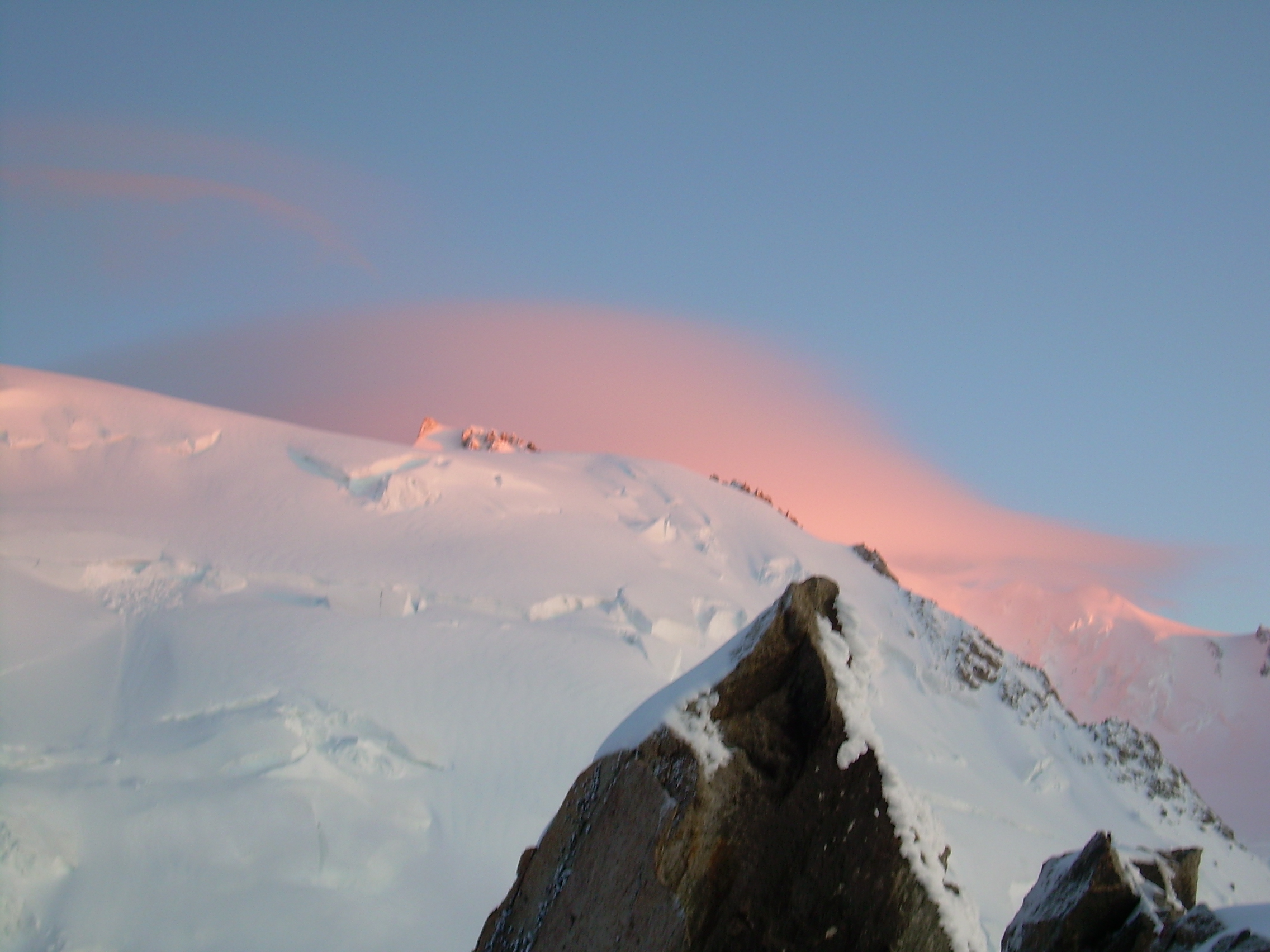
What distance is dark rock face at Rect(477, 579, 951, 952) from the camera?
4492mm

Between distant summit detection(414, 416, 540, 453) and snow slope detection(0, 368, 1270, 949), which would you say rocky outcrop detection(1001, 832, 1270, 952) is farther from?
distant summit detection(414, 416, 540, 453)

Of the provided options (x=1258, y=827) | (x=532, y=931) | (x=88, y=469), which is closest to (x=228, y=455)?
(x=88, y=469)

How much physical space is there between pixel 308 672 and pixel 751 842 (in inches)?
621

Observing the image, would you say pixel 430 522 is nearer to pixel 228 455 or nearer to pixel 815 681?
pixel 228 455

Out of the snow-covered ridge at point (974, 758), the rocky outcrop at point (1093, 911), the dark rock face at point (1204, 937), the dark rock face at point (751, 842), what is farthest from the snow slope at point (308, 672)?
the rocky outcrop at point (1093, 911)

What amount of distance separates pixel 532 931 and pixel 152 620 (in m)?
17.1

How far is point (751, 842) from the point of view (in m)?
4.72

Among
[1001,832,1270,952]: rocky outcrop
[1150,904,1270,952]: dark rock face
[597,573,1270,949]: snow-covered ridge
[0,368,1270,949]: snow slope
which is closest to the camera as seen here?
[1150,904,1270,952]: dark rock face

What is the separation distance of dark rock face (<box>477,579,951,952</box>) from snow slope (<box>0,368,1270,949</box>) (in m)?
0.60

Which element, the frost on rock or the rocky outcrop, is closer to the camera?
the rocky outcrop

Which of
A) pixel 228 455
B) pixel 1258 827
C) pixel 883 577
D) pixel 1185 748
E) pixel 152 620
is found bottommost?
pixel 1258 827

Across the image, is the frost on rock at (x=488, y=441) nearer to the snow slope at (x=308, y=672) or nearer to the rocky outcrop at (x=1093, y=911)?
the snow slope at (x=308, y=672)

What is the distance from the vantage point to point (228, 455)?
2744 cm

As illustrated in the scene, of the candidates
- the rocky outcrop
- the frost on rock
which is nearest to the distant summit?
the frost on rock
